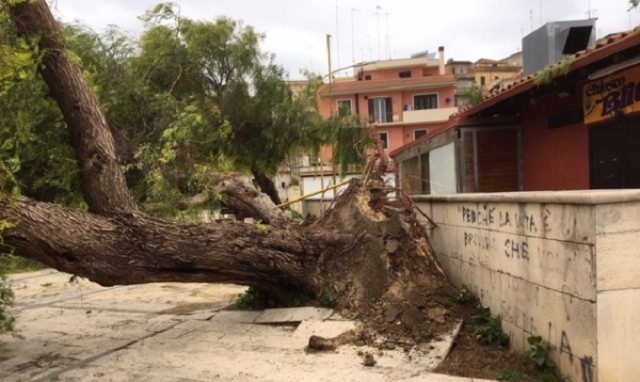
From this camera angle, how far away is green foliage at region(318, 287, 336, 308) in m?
6.40

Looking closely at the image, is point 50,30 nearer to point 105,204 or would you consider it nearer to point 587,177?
point 105,204

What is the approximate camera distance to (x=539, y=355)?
4055 millimetres

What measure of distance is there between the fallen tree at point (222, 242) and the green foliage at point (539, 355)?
129 cm

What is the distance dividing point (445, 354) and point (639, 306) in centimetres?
179

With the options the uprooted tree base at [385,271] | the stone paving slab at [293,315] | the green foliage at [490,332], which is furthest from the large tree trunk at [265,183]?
the green foliage at [490,332]

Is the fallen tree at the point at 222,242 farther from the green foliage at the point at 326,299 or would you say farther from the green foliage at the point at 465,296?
the green foliage at the point at 465,296

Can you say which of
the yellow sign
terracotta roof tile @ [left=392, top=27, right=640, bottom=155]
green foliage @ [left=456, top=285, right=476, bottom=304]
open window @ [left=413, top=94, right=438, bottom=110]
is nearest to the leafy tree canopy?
green foliage @ [left=456, top=285, right=476, bottom=304]

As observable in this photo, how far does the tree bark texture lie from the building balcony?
122 feet

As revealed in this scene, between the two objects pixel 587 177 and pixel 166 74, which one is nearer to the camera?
pixel 587 177

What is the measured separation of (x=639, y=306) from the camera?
347 centimetres

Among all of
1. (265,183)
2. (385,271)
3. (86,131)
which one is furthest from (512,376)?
(265,183)

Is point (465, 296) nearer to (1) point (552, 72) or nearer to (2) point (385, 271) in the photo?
(2) point (385, 271)

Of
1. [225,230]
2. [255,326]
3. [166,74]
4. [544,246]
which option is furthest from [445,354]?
[166,74]

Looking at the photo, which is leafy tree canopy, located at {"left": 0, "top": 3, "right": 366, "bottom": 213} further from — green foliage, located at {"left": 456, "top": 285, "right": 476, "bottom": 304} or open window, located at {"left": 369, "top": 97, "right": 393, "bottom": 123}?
open window, located at {"left": 369, "top": 97, "right": 393, "bottom": 123}
